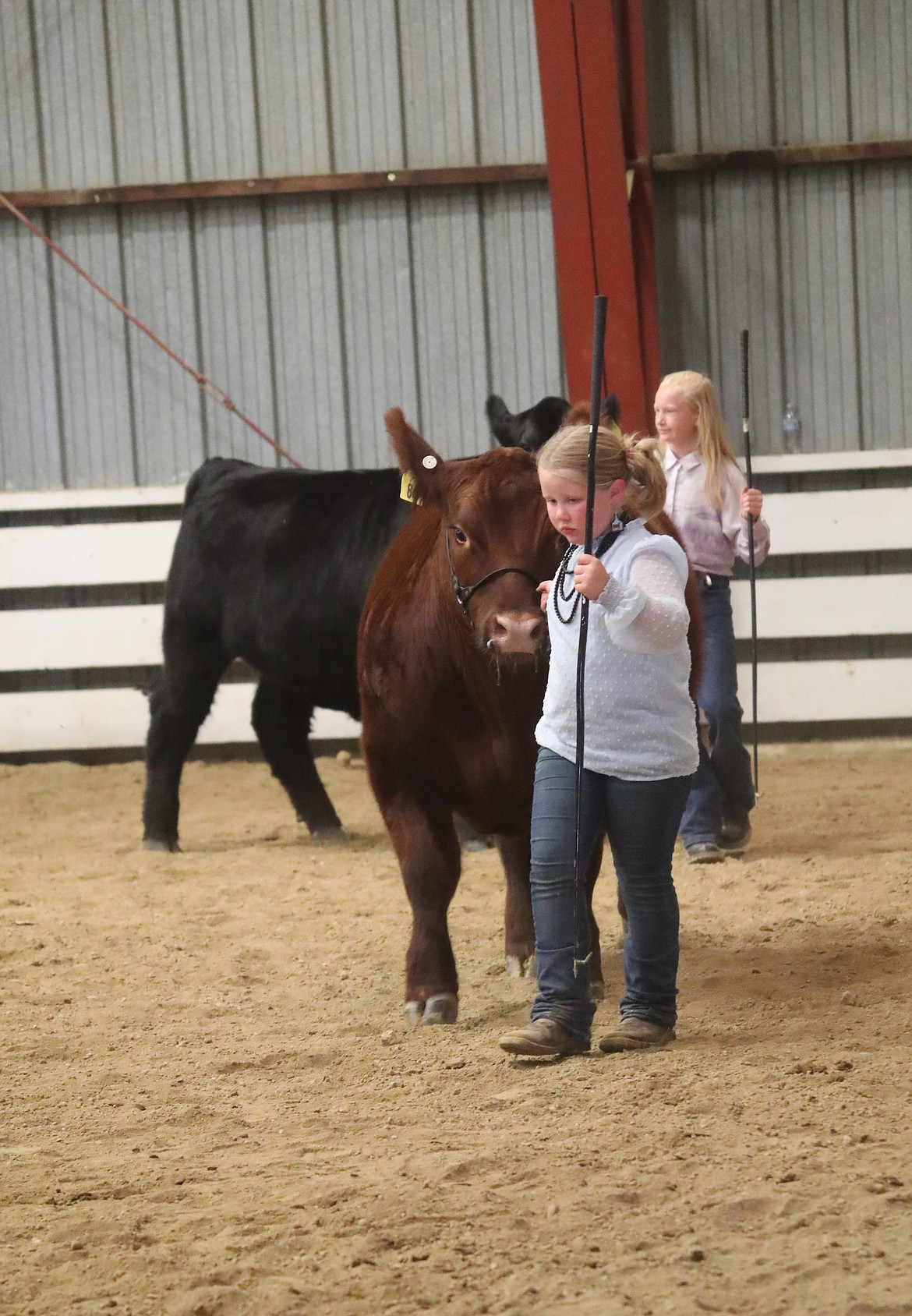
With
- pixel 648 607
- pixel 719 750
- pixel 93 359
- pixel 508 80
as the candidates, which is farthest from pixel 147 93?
pixel 648 607

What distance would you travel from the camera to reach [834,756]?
776cm

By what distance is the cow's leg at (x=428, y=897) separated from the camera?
349cm

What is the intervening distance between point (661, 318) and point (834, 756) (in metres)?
2.52

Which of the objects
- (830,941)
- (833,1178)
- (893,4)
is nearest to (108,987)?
(830,941)

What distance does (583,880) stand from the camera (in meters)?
3.09

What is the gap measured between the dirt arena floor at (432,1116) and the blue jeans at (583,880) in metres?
0.14

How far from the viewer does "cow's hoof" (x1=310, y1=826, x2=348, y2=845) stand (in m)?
6.21

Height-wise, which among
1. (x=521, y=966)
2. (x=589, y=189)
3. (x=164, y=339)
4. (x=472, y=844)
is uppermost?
(x=589, y=189)

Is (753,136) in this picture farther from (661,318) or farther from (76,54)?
(76,54)

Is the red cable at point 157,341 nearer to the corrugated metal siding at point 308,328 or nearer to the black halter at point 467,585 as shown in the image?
the corrugated metal siding at point 308,328

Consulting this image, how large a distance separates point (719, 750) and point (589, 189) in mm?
3516

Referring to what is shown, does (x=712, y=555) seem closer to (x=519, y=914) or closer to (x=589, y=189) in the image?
(x=519, y=914)

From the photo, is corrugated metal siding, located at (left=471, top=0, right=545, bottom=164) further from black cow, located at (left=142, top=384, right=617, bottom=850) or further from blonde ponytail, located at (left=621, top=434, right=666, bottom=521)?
blonde ponytail, located at (left=621, top=434, right=666, bottom=521)

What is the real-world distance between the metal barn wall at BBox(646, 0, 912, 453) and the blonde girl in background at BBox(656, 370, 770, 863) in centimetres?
303
